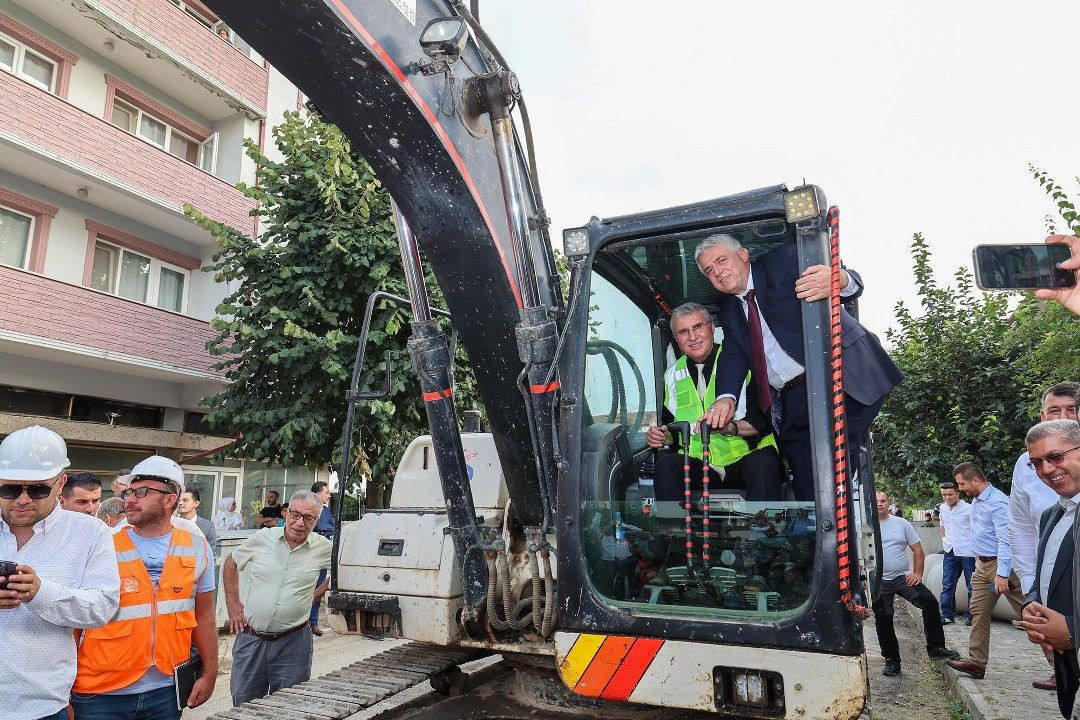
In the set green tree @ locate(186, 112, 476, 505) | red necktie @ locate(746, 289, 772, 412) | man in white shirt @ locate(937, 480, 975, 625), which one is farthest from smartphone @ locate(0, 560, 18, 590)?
man in white shirt @ locate(937, 480, 975, 625)

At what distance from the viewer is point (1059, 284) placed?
2.13 metres

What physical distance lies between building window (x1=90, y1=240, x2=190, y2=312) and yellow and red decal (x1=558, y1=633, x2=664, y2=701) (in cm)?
1136

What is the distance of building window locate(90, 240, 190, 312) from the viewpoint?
39.9ft

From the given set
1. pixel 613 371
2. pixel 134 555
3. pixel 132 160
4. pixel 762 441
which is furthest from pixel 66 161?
pixel 762 441

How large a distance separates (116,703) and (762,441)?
2943 mm

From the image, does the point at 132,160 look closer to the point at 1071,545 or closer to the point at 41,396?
the point at 41,396

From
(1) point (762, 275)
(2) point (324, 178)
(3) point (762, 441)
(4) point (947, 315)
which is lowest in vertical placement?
(3) point (762, 441)

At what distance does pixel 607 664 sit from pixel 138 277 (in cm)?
1236

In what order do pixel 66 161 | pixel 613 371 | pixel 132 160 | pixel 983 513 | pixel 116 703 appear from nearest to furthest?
pixel 116 703 < pixel 613 371 < pixel 983 513 < pixel 66 161 < pixel 132 160

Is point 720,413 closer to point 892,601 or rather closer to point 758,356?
point 758,356

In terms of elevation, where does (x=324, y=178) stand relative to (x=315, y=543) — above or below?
above

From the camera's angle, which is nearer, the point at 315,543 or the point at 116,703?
the point at 116,703

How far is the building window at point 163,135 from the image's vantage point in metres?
12.8

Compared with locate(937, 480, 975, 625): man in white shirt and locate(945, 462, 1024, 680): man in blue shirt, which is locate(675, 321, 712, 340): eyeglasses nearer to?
locate(945, 462, 1024, 680): man in blue shirt
